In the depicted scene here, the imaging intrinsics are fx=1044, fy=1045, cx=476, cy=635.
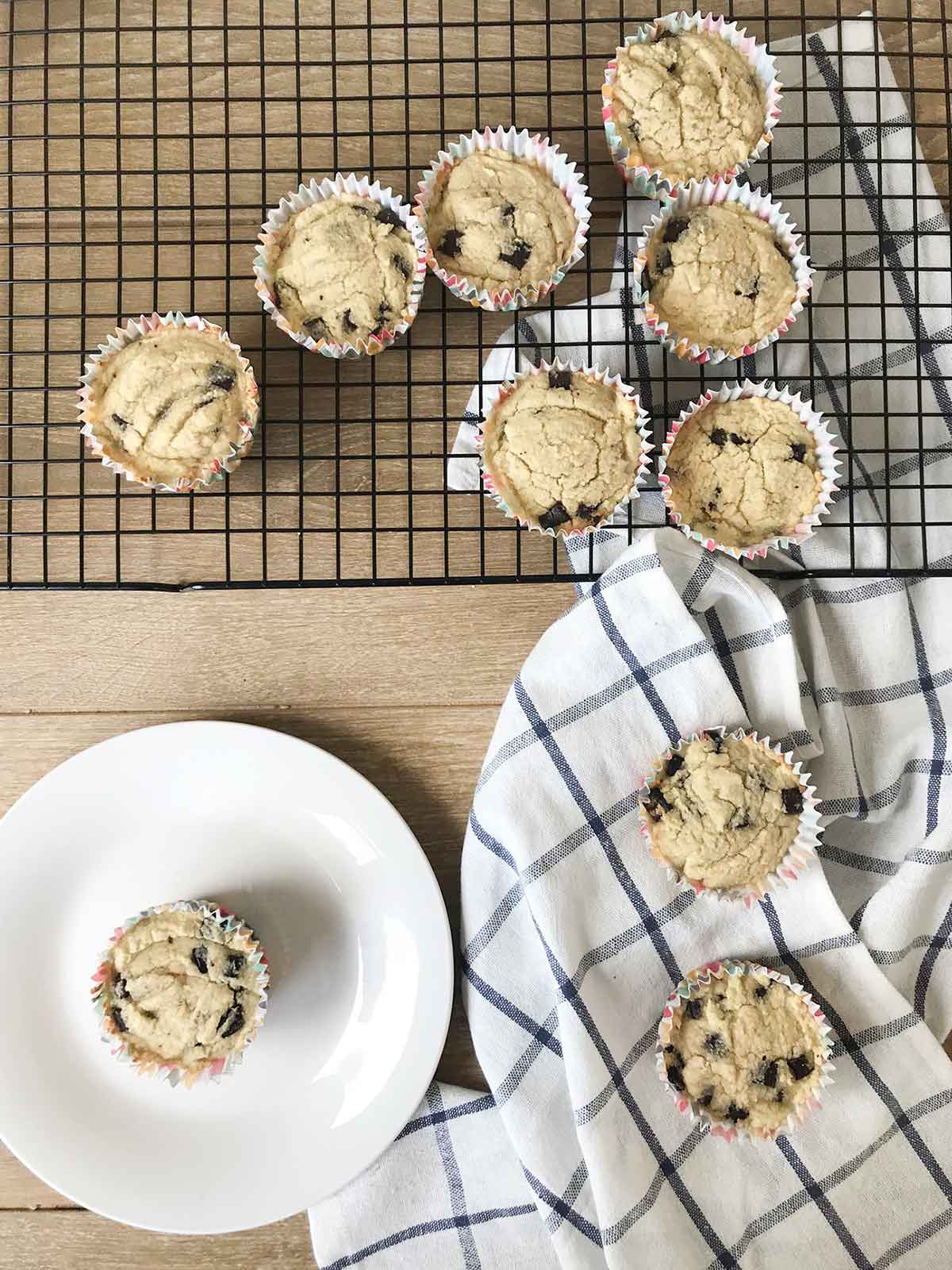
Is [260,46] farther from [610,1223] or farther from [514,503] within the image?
[610,1223]

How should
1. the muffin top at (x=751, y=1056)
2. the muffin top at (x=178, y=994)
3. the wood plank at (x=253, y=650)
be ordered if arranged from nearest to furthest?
the muffin top at (x=178, y=994) < the muffin top at (x=751, y=1056) < the wood plank at (x=253, y=650)

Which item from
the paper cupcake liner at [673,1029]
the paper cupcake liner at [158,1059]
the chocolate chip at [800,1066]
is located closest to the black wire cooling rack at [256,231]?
the paper cupcake liner at [158,1059]

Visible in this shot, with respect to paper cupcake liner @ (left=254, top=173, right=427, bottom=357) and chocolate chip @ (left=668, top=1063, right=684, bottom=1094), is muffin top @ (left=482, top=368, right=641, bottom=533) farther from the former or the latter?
chocolate chip @ (left=668, top=1063, right=684, bottom=1094)

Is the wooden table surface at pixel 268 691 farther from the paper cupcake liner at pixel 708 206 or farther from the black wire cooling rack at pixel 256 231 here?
the paper cupcake liner at pixel 708 206

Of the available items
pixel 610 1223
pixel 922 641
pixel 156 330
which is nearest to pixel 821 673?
pixel 922 641

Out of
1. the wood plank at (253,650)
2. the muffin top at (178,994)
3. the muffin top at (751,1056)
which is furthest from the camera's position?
the wood plank at (253,650)

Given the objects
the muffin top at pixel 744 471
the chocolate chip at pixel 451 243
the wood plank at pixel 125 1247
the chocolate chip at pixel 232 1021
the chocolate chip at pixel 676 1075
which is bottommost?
the wood plank at pixel 125 1247
